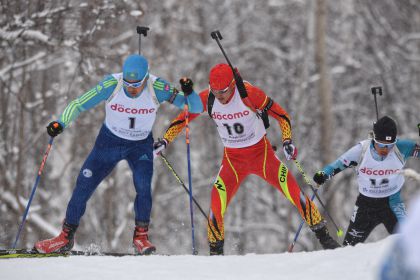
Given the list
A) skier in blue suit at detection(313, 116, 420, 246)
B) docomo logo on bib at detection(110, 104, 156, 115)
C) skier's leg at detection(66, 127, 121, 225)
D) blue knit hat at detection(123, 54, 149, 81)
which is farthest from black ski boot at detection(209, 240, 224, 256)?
blue knit hat at detection(123, 54, 149, 81)

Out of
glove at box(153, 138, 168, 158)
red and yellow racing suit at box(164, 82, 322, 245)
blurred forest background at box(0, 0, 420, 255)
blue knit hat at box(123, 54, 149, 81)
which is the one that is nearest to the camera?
blue knit hat at box(123, 54, 149, 81)

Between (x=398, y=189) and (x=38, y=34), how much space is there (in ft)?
20.2

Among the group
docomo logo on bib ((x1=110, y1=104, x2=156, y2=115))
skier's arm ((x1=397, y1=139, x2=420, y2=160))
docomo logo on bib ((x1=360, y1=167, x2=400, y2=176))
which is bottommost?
docomo logo on bib ((x1=360, y1=167, x2=400, y2=176))

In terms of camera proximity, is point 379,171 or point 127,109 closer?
point 127,109

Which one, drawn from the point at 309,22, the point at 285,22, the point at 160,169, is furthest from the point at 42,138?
the point at 285,22

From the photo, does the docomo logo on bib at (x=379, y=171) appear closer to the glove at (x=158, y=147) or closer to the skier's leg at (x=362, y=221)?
the skier's leg at (x=362, y=221)

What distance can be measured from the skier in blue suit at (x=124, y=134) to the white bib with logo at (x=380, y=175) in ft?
6.14

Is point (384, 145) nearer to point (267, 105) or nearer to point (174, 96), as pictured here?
point (267, 105)

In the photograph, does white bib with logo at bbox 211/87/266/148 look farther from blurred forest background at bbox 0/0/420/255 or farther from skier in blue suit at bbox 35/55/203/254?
blurred forest background at bbox 0/0/420/255

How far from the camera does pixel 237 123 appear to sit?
6.72 m

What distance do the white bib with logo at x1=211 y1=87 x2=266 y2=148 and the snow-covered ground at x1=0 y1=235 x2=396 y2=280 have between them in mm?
1475

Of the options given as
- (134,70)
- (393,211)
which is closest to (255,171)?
(393,211)

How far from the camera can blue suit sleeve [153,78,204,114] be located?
6.75 meters

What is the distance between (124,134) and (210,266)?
1.97 m
